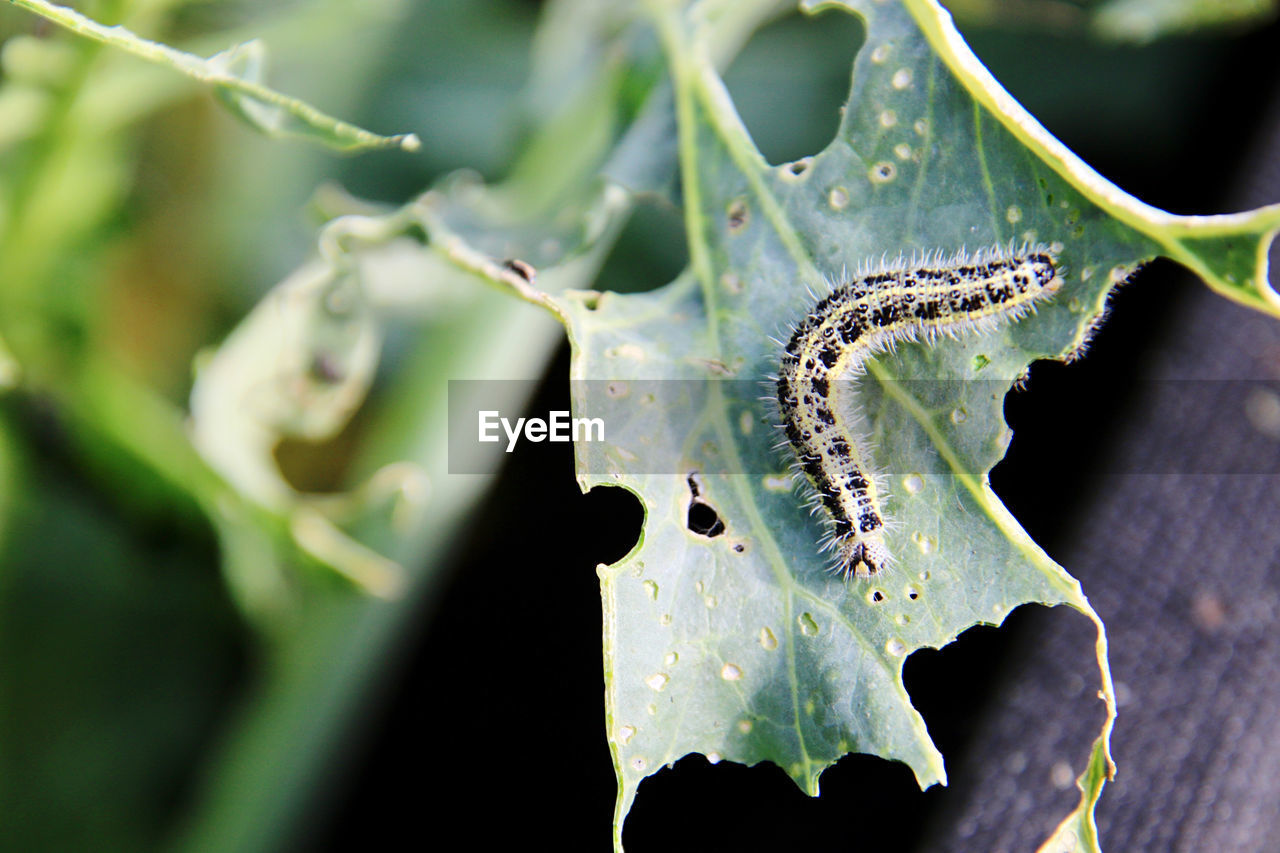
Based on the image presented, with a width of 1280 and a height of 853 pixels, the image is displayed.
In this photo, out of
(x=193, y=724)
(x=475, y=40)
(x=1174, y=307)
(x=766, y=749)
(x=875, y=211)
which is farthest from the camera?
(x=475, y=40)

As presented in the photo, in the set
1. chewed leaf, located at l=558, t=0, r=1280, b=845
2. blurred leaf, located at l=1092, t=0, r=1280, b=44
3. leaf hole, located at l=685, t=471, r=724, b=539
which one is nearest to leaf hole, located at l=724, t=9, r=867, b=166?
blurred leaf, located at l=1092, t=0, r=1280, b=44

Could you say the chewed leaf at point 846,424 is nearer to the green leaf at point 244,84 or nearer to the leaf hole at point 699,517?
the leaf hole at point 699,517

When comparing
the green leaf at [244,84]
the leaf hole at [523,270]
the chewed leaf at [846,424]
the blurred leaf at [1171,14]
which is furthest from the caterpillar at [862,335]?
the blurred leaf at [1171,14]

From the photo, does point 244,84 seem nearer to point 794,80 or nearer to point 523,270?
point 523,270

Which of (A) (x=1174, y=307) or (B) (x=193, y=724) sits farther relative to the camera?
(B) (x=193, y=724)

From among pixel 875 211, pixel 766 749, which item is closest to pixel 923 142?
pixel 875 211

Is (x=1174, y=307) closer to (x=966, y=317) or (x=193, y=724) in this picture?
(x=966, y=317)
